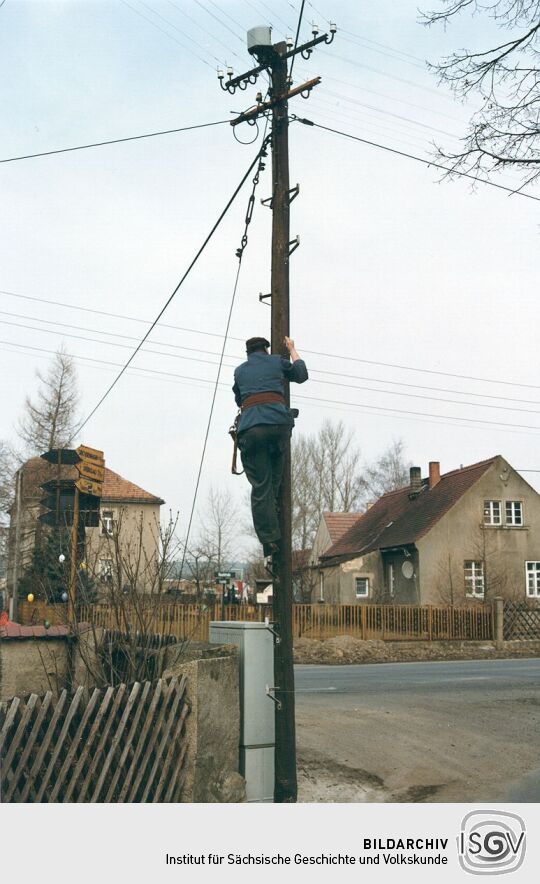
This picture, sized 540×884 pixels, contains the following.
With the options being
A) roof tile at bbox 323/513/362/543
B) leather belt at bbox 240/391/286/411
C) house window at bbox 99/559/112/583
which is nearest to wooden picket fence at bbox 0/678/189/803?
house window at bbox 99/559/112/583

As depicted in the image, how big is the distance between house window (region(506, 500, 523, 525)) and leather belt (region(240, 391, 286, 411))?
34323 millimetres

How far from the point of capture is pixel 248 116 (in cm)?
920

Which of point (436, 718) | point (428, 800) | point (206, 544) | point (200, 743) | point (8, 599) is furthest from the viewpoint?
point (206, 544)

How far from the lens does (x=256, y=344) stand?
7.71 metres

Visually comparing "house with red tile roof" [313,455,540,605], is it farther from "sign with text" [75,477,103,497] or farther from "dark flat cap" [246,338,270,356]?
"dark flat cap" [246,338,270,356]

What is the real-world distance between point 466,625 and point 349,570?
438 inches

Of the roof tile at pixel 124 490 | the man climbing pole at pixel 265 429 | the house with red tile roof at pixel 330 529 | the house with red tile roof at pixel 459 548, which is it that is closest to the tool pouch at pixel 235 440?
the man climbing pole at pixel 265 429

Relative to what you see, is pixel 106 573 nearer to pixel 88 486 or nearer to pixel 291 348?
pixel 291 348

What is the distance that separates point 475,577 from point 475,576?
1.9 inches

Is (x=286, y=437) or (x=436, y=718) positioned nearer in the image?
(x=286, y=437)

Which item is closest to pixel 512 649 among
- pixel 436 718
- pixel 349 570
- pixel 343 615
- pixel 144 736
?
pixel 343 615

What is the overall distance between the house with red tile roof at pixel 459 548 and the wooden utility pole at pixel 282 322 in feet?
100

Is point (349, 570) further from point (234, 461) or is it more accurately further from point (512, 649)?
point (234, 461)
